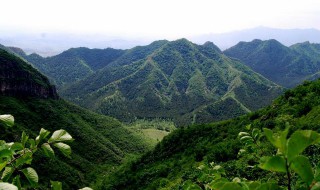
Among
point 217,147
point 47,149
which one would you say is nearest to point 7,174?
point 47,149

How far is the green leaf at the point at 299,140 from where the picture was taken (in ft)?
6.20

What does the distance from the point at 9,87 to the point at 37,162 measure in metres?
50.2

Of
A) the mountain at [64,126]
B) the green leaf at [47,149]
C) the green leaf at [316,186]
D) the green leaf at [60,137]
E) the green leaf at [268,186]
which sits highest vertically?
the green leaf at [316,186]

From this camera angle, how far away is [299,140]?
1.93m

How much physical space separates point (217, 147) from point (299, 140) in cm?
3755

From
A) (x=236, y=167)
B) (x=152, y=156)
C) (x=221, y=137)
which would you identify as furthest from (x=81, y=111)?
(x=236, y=167)

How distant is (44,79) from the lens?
553 ft

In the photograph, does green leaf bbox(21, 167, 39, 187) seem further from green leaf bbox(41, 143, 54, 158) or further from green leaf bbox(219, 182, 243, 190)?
green leaf bbox(219, 182, 243, 190)

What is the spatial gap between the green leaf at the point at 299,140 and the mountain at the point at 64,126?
332 feet

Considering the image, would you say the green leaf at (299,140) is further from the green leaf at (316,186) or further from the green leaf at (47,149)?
the green leaf at (47,149)

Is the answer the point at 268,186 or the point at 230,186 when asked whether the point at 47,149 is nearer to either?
the point at 230,186

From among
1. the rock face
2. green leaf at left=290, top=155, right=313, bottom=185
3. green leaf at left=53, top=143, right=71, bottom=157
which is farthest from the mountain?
green leaf at left=290, top=155, right=313, bottom=185

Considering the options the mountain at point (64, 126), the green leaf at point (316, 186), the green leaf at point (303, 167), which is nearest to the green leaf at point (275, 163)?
the green leaf at point (303, 167)

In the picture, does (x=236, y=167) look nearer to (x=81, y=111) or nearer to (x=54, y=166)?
(x=54, y=166)
